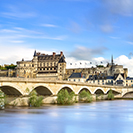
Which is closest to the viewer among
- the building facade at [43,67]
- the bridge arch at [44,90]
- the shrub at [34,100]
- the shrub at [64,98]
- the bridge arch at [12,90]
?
the bridge arch at [12,90]

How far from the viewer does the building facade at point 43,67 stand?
149 meters

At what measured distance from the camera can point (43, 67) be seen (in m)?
156

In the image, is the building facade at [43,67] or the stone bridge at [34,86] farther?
the building facade at [43,67]

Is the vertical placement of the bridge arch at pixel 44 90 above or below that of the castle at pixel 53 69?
below

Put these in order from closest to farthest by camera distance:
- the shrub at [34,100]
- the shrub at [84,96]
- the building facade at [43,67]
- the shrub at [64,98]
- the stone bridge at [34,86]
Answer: the stone bridge at [34,86], the shrub at [34,100], the shrub at [64,98], the shrub at [84,96], the building facade at [43,67]

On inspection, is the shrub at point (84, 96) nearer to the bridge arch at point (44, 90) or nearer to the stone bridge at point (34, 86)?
the stone bridge at point (34, 86)

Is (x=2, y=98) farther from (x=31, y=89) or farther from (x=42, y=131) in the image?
(x=42, y=131)

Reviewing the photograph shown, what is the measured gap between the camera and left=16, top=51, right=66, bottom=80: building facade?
488 ft

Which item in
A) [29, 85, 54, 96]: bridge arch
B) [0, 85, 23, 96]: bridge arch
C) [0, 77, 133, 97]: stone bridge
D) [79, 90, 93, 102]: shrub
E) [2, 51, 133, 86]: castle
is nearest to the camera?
[0, 77, 133, 97]: stone bridge

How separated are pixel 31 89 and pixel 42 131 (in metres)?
23.0

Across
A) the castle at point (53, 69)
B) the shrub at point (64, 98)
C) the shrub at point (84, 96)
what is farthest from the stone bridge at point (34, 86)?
the castle at point (53, 69)

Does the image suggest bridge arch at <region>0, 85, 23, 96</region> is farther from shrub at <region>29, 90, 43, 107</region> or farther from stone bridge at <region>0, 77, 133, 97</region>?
shrub at <region>29, 90, 43, 107</region>

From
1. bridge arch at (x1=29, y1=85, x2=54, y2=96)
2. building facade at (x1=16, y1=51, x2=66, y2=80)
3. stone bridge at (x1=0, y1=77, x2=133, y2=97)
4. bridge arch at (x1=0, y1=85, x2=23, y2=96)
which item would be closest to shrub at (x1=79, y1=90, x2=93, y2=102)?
stone bridge at (x1=0, y1=77, x2=133, y2=97)

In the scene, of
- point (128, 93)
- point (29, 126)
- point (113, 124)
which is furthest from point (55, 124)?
point (128, 93)
